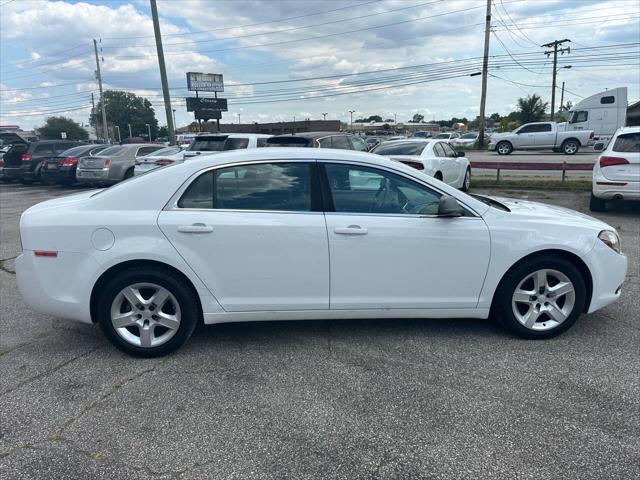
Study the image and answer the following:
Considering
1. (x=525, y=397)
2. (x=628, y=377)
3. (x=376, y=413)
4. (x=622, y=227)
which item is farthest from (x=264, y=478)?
(x=622, y=227)

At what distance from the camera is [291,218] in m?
3.50

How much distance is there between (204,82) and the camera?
39938mm

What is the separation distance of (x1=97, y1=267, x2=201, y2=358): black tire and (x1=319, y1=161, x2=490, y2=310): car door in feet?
3.63

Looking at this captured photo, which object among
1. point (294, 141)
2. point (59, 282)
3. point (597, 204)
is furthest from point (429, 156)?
point (59, 282)

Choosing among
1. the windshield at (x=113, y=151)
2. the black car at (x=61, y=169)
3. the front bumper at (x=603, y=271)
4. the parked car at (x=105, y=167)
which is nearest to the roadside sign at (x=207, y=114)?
→ the black car at (x=61, y=169)

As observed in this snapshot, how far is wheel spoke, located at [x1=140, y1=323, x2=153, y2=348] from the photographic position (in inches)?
138

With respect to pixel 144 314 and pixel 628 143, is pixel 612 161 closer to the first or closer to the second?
pixel 628 143

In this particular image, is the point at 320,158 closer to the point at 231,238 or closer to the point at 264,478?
the point at 231,238

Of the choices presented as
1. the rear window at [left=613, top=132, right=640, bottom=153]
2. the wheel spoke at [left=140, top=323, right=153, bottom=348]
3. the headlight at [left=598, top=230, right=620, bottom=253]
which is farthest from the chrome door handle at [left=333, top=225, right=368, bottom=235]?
the rear window at [left=613, top=132, right=640, bottom=153]

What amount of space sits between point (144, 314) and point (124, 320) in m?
0.16

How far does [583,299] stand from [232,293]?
2822 millimetres

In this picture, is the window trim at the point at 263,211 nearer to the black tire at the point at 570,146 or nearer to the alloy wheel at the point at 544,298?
the alloy wheel at the point at 544,298

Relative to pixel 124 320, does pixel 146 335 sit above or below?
below

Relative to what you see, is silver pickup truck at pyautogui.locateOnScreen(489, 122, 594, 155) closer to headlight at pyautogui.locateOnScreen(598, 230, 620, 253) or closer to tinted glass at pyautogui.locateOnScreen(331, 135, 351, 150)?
tinted glass at pyautogui.locateOnScreen(331, 135, 351, 150)
